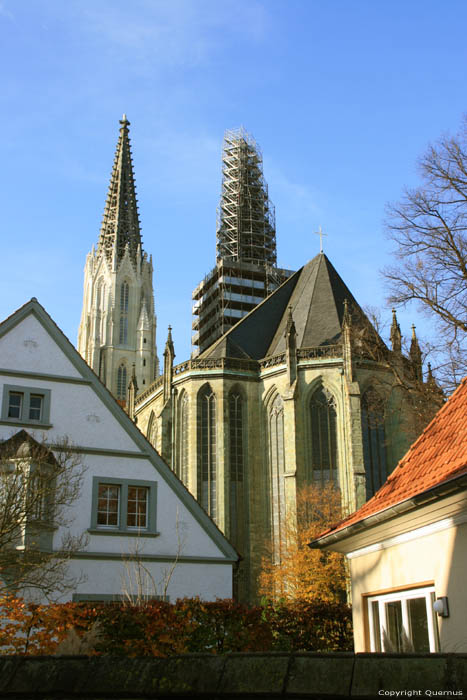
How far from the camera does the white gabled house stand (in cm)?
1733

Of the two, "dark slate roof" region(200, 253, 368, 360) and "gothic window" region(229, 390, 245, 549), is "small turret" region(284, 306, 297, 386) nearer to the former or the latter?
"dark slate roof" region(200, 253, 368, 360)

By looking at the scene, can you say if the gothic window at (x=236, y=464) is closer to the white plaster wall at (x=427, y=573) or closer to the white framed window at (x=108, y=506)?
the white framed window at (x=108, y=506)

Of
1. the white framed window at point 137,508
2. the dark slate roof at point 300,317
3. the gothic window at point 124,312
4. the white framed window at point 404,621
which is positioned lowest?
the white framed window at point 404,621

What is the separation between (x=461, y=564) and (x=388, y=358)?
14.0 meters

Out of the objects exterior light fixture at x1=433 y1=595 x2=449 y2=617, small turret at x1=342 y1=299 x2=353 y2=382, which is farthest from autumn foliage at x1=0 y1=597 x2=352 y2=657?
small turret at x1=342 y1=299 x2=353 y2=382

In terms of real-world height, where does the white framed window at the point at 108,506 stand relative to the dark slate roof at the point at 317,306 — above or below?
below

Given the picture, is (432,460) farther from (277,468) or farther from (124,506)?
(277,468)

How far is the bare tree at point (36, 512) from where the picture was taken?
13.5m

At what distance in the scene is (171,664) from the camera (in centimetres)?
417

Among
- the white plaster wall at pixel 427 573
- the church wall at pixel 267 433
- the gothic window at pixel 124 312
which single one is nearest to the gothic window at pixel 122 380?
the gothic window at pixel 124 312

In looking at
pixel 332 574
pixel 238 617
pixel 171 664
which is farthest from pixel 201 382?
pixel 171 664

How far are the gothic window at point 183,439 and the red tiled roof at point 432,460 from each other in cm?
3405

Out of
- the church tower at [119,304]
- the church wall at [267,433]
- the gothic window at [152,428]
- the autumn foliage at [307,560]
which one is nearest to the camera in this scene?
the autumn foliage at [307,560]

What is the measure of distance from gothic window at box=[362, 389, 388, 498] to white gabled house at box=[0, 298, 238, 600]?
24.7 m
